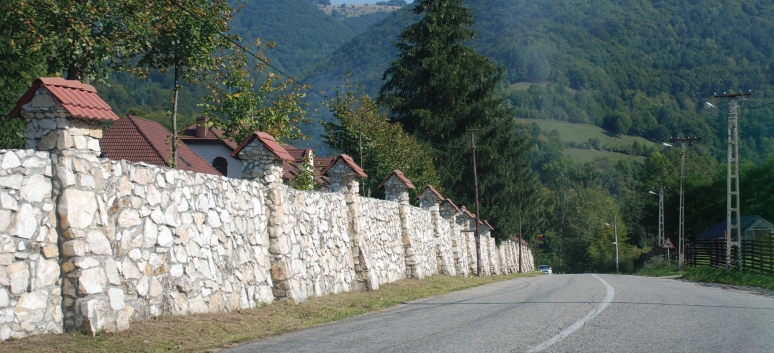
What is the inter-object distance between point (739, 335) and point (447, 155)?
126 ft

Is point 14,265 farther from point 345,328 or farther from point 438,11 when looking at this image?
point 438,11

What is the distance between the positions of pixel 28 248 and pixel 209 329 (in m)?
2.70

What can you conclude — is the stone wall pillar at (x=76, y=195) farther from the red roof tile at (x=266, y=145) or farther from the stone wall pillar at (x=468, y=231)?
the stone wall pillar at (x=468, y=231)

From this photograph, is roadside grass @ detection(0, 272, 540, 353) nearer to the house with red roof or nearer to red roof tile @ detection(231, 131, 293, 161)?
red roof tile @ detection(231, 131, 293, 161)

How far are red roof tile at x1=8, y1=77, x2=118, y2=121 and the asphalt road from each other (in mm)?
3353

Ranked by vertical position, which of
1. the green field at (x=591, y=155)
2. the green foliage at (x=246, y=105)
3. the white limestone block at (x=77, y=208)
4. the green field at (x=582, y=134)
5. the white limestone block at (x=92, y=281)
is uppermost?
the green field at (x=582, y=134)

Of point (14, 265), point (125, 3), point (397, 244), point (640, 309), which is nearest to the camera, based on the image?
point (14, 265)

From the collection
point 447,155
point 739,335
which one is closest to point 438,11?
point 447,155

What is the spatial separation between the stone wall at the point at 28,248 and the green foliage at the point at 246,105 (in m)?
16.2

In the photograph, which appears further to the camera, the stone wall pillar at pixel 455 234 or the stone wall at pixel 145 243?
the stone wall pillar at pixel 455 234

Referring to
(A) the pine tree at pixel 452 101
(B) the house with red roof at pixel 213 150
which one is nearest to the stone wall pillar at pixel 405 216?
(A) the pine tree at pixel 452 101

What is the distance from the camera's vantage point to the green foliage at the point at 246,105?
1002 inches

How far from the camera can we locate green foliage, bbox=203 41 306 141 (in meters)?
25.5

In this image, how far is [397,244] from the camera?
23172mm
